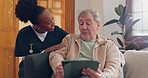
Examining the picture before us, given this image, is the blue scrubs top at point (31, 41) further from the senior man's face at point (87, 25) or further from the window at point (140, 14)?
the window at point (140, 14)

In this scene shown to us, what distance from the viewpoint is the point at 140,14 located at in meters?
3.65

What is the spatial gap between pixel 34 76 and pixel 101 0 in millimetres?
1942

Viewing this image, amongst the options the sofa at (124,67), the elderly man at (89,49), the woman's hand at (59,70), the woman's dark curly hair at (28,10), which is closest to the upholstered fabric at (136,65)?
the sofa at (124,67)

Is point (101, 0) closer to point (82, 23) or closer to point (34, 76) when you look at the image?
point (82, 23)

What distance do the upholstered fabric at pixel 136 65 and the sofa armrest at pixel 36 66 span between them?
69cm

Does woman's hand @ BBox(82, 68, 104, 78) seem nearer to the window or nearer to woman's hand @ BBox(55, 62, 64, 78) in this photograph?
woman's hand @ BBox(55, 62, 64, 78)

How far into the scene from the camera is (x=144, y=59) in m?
2.15

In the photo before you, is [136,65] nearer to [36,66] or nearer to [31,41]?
[36,66]

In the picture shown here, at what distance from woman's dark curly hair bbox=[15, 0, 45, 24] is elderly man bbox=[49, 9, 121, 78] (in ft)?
1.62

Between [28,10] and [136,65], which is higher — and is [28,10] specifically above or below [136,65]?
above

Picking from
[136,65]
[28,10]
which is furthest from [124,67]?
[28,10]

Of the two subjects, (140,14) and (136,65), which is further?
(140,14)

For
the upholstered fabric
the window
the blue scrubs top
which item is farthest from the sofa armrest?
the window

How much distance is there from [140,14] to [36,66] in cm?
212
